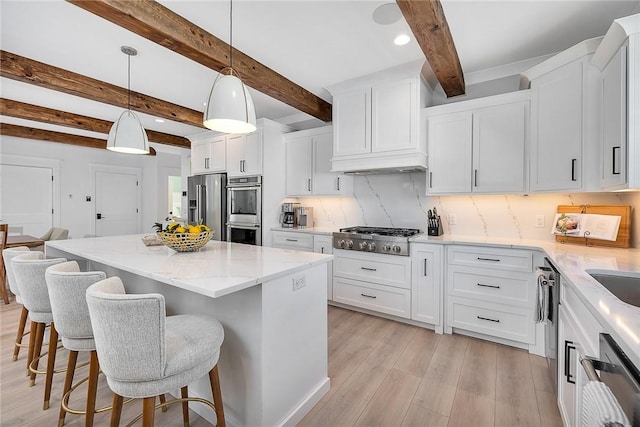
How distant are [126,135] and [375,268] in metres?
2.69

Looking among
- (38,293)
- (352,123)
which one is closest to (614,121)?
(352,123)

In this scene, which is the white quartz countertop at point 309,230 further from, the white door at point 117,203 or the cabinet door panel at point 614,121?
the white door at point 117,203

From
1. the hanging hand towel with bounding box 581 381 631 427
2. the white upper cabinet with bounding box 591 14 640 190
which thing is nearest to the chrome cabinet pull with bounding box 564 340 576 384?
the hanging hand towel with bounding box 581 381 631 427

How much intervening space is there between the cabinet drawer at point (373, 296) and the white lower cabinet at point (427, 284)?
92 mm

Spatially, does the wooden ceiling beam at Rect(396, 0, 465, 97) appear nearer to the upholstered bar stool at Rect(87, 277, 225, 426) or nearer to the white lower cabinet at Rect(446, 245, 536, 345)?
the white lower cabinet at Rect(446, 245, 536, 345)

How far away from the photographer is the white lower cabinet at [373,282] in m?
2.96

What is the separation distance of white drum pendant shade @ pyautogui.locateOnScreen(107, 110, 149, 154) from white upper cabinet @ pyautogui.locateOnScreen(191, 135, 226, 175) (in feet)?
6.44

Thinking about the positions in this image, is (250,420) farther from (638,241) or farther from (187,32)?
(638,241)

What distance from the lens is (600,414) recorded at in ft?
2.34

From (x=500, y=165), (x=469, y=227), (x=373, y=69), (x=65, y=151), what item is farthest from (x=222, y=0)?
(x=65, y=151)

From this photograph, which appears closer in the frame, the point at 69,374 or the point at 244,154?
the point at 69,374

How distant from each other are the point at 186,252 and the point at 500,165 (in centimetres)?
277

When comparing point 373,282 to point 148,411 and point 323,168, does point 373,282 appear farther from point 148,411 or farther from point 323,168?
point 148,411

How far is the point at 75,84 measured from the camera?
9.82 feet
